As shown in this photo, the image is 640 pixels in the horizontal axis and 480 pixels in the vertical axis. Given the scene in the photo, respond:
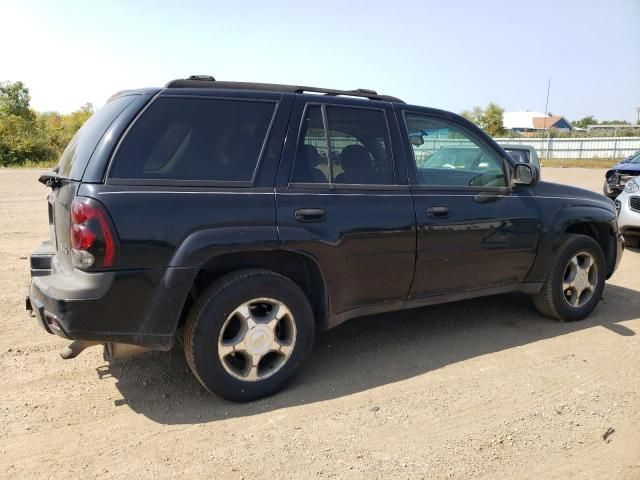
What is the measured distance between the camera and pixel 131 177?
3.00 meters

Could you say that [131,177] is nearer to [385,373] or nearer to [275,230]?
[275,230]

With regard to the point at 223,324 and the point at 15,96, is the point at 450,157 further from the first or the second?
the point at 15,96

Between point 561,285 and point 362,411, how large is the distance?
251 centimetres

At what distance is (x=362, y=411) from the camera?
328 centimetres

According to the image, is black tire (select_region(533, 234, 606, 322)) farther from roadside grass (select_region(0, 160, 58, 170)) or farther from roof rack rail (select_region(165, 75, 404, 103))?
roadside grass (select_region(0, 160, 58, 170))

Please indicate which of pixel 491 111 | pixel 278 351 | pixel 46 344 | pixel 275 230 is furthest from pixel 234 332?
pixel 491 111

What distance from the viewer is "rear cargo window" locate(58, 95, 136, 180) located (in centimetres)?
313

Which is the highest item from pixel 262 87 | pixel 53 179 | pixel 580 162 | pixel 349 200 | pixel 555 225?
pixel 262 87

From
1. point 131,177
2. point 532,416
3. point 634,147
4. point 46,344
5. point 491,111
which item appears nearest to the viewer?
point 131,177

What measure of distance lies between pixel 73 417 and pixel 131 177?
1459 mm

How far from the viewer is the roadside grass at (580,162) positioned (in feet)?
104

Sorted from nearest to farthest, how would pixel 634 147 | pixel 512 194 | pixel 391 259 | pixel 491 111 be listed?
pixel 391 259 → pixel 512 194 → pixel 634 147 → pixel 491 111

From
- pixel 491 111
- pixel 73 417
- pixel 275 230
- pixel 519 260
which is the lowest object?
pixel 73 417

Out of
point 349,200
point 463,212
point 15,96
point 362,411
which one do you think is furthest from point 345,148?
point 15,96
